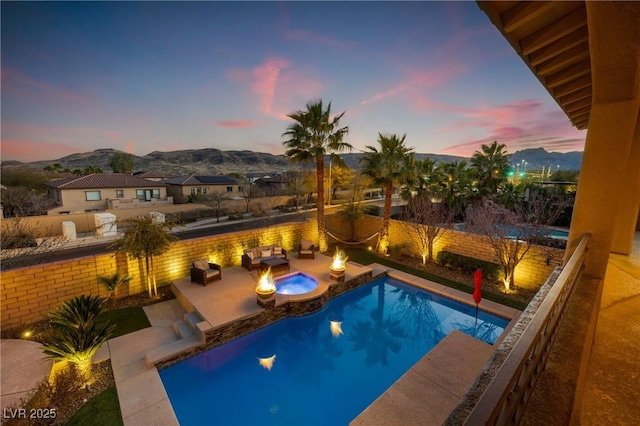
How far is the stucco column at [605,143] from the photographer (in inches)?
123

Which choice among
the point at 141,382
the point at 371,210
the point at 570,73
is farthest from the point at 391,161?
the point at 141,382

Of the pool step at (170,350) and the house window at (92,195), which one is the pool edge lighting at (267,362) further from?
the house window at (92,195)

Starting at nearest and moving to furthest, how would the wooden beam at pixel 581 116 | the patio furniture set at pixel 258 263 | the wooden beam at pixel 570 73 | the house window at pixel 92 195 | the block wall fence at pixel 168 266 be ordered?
the wooden beam at pixel 570 73, the wooden beam at pixel 581 116, the block wall fence at pixel 168 266, the patio furniture set at pixel 258 263, the house window at pixel 92 195

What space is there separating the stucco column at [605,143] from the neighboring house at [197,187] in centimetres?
3288

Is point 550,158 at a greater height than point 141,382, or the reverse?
point 550,158

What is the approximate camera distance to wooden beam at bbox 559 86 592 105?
5540 mm

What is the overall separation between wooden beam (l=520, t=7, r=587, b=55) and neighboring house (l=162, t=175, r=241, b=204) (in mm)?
32594

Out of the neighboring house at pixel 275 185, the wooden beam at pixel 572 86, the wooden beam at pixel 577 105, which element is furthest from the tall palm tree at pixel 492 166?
the neighboring house at pixel 275 185

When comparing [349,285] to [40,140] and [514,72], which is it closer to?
[514,72]

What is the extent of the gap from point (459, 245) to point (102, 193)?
1240 inches

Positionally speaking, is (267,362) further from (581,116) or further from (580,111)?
(581,116)

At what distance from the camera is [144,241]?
868 centimetres

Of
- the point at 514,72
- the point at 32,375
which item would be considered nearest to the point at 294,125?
the point at 32,375

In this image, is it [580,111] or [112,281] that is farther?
[112,281]
